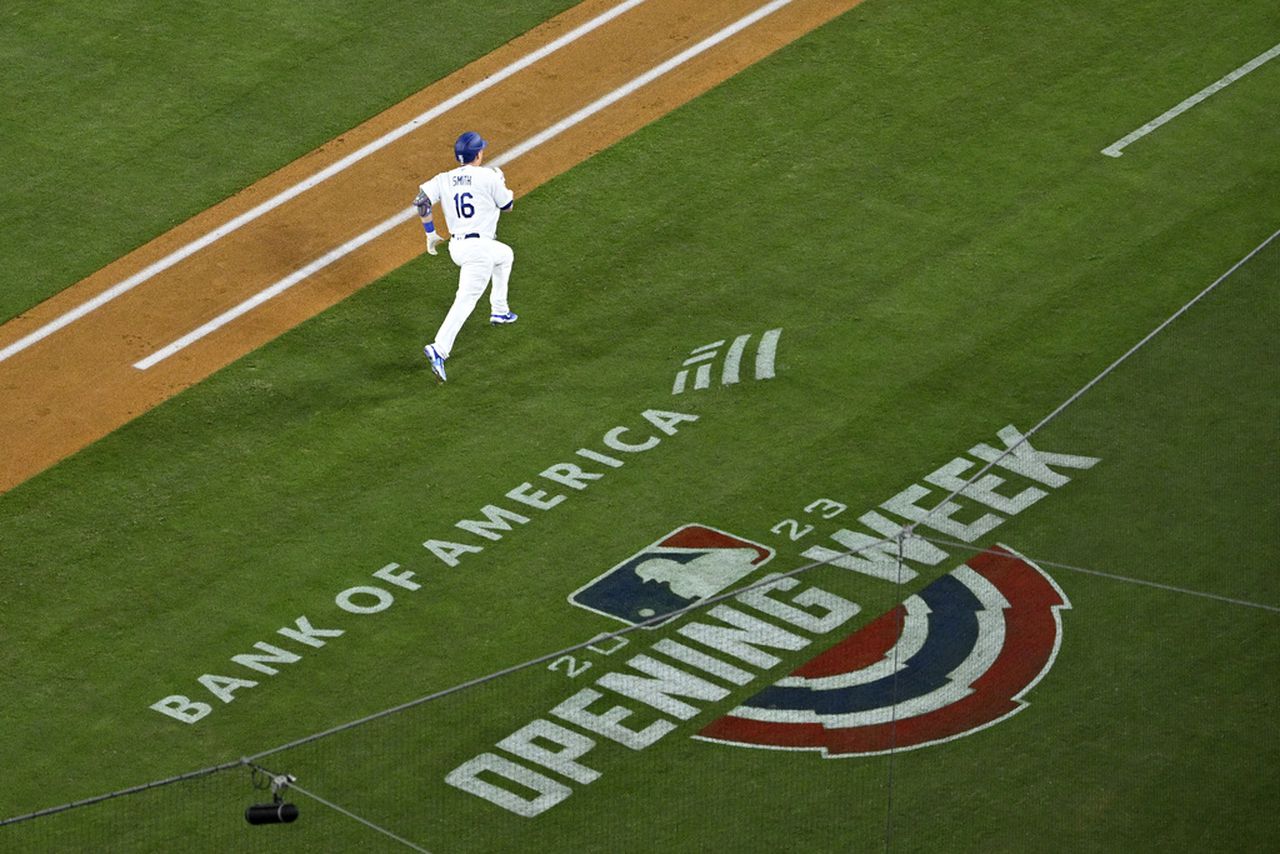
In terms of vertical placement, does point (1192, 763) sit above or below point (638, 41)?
below

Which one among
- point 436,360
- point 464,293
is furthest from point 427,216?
point 436,360

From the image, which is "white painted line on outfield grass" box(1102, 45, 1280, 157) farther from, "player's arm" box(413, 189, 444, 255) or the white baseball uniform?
"player's arm" box(413, 189, 444, 255)

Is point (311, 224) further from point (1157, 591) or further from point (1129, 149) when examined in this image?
point (1157, 591)

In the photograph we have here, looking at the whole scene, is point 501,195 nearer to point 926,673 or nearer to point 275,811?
point 926,673

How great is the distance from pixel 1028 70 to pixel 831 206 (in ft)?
10.1

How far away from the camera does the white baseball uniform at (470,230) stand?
18.8 metres

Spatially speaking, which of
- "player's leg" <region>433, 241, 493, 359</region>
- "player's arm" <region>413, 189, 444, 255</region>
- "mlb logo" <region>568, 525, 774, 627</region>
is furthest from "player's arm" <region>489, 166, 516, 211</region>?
"mlb logo" <region>568, 525, 774, 627</region>

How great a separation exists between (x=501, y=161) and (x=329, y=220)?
1.72 m

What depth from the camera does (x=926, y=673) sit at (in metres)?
13.9

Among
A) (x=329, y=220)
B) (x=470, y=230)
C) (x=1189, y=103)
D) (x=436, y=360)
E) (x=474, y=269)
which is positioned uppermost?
(x=470, y=230)

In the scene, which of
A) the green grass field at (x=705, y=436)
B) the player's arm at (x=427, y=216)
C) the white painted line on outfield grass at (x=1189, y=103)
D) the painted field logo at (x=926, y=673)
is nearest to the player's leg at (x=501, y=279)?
the green grass field at (x=705, y=436)

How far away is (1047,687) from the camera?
13.4 meters

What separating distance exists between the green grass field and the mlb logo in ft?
0.50

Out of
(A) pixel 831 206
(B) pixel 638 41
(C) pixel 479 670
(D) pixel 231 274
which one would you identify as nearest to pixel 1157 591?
(C) pixel 479 670
